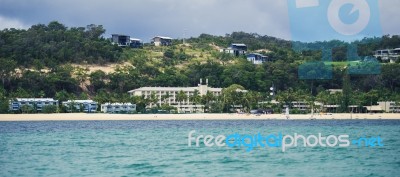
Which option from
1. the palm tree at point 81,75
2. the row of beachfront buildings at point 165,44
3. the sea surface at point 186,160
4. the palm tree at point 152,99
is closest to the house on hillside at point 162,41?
the row of beachfront buildings at point 165,44

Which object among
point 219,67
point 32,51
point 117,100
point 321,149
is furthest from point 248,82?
point 321,149

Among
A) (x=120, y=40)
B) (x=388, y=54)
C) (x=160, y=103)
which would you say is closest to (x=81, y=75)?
(x=160, y=103)

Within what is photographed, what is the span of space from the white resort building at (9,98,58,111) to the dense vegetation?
1240 millimetres

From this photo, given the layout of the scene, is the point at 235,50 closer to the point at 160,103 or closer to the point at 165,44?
the point at 165,44

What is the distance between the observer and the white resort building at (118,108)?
79.1 meters

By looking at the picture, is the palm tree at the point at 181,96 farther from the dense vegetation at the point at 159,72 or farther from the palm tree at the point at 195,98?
the dense vegetation at the point at 159,72

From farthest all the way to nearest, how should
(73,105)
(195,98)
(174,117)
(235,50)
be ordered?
(235,50)
(195,98)
(73,105)
(174,117)

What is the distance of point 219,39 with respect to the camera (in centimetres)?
14575

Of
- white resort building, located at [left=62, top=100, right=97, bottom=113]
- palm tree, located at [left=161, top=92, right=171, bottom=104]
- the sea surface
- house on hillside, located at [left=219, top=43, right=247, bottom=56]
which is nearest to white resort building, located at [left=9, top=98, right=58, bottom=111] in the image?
white resort building, located at [left=62, top=100, right=97, bottom=113]

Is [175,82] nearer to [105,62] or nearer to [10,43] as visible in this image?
[105,62]

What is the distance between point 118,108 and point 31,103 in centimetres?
1076

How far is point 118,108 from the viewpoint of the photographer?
7950 centimetres

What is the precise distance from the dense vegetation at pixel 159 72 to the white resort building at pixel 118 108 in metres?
0.80

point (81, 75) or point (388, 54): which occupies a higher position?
point (388, 54)
